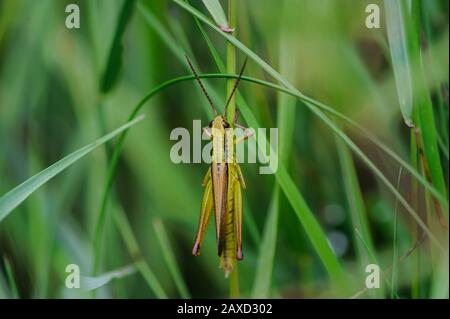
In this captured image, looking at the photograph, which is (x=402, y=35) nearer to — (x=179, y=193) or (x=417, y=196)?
(x=417, y=196)

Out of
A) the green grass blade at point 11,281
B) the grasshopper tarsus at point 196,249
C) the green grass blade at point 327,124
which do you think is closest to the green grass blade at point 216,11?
the green grass blade at point 327,124

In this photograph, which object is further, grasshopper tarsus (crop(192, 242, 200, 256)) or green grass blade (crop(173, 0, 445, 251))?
grasshopper tarsus (crop(192, 242, 200, 256))

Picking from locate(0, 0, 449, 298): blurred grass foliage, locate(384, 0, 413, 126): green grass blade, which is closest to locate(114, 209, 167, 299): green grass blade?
locate(0, 0, 449, 298): blurred grass foliage

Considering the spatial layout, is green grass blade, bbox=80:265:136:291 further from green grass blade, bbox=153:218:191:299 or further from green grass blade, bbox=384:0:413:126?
green grass blade, bbox=384:0:413:126

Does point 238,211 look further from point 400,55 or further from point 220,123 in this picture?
point 400,55

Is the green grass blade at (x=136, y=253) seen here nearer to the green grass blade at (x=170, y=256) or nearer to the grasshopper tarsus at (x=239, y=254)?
the green grass blade at (x=170, y=256)
